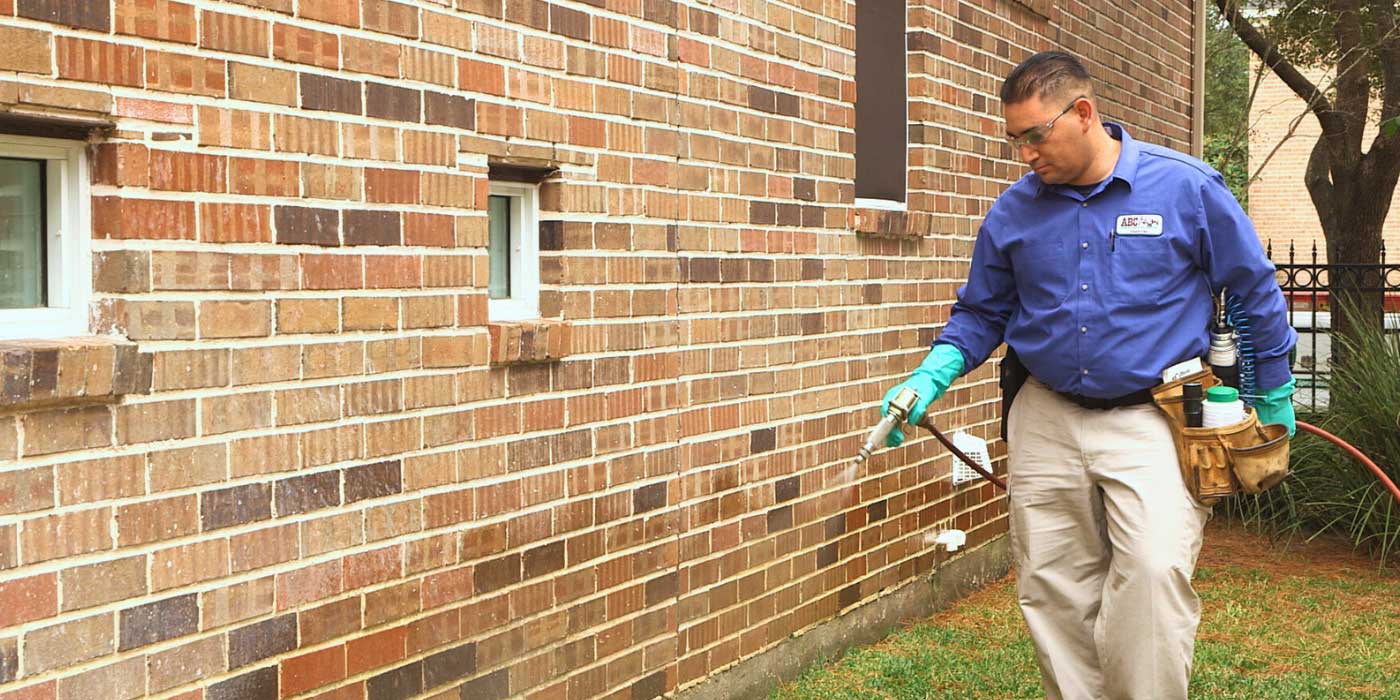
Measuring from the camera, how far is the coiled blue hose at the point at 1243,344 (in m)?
4.53

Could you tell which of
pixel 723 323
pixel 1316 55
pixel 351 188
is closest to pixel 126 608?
pixel 351 188

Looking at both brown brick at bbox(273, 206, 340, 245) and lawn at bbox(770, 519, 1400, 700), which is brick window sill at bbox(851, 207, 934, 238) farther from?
brown brick at bbox(273, 206, 340, 245)

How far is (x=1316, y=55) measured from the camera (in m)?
16.4

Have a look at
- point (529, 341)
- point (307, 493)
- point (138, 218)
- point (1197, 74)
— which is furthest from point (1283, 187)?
point (138, 218)

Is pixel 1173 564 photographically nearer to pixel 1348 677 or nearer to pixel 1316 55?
pixel 1348 677

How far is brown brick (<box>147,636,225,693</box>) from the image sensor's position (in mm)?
3238

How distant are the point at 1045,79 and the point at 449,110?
171 cm

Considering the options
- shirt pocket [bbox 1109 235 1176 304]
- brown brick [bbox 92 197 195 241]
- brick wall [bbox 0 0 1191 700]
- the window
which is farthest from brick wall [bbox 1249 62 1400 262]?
brown brick [bbox 92 197 195 241]

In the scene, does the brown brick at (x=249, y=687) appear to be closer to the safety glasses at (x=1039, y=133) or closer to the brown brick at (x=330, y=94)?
the brown brick at (x=330, y=94)

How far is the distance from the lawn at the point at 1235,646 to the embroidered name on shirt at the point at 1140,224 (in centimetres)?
217

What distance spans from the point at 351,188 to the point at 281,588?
96cm

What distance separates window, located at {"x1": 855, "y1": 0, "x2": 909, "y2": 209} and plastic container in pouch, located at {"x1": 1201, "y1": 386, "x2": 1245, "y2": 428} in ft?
8.34

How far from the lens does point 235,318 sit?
3.41m

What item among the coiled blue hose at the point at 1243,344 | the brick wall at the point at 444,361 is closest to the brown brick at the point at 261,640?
the brick wall at the point at 444,361
